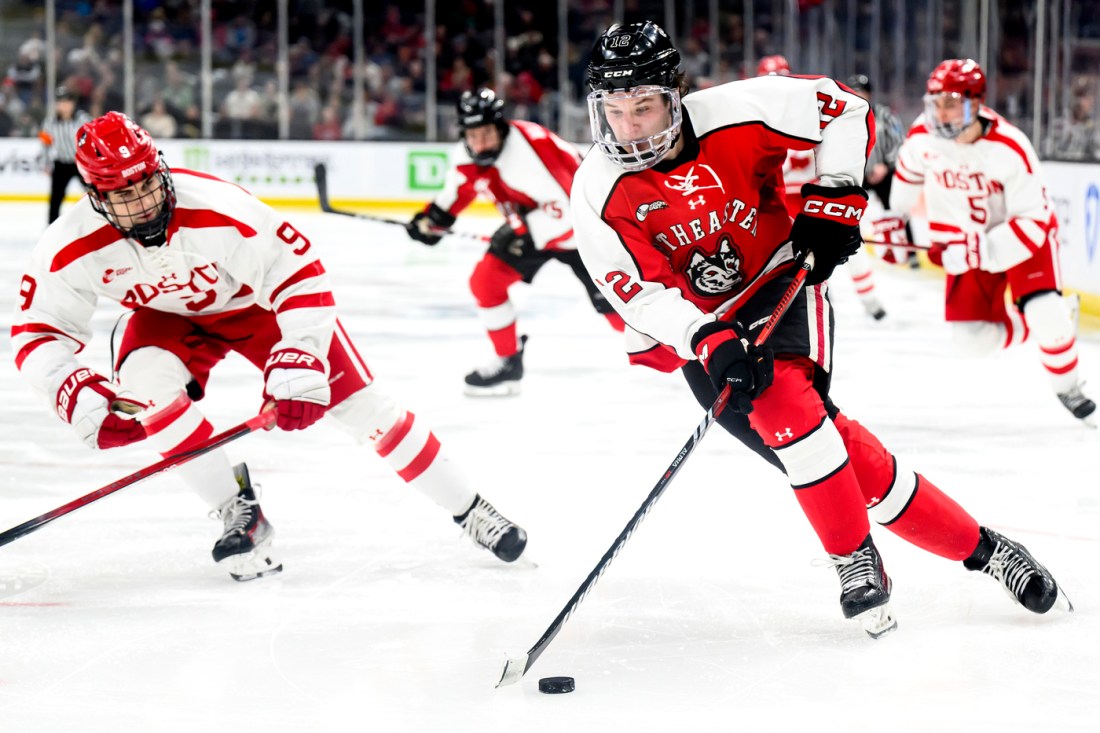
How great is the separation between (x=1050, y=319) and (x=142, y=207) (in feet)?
8.61

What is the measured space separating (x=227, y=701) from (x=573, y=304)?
478 cm

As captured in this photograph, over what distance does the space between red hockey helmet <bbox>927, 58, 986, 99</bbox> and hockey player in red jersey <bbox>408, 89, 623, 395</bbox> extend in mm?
1156

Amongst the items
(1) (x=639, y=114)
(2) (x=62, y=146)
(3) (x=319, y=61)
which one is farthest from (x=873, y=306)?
(3) (x=319, y=61)

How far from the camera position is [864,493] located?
7.45 feet

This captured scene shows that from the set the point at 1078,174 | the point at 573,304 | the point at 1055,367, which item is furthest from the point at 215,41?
the point at 1055,367

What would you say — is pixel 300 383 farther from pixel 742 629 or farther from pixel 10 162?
pixel 10 162

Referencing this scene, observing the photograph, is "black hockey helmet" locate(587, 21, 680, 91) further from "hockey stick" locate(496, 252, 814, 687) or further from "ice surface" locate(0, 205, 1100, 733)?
"ice surface" locate(0, 205, 1100, 733)

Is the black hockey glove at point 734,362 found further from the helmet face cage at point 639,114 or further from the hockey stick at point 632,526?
the helmet face cage at point 639,114

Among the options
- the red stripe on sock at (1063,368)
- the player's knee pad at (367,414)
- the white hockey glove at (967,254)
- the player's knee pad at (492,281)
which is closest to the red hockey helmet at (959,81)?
the white hockey glove at (967,254)

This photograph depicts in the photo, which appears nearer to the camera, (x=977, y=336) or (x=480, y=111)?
(x=977, y=336)

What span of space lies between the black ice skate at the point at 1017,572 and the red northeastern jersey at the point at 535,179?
237 centimetres

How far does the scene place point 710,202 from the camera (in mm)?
2205

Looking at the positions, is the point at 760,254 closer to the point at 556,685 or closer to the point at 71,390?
the point at 556,685

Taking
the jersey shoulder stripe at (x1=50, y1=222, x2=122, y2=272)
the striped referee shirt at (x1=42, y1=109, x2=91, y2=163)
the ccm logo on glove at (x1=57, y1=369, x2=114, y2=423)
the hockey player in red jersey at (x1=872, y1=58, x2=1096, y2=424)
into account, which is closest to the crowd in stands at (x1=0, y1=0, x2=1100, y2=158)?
the striped referee shirt at (x1=42, y1=109, x2=91, y2=163)
